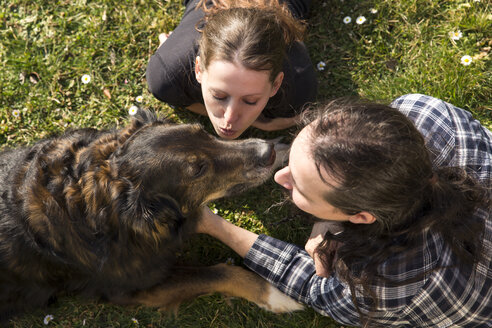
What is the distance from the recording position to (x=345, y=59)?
433 cm

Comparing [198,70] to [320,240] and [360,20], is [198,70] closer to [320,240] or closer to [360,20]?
[320,240]

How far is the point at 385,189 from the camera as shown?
2.07 metres

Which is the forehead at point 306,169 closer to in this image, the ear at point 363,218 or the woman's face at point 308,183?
the woman's face at point 308,183

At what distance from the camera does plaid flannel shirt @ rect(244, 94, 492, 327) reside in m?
2.38

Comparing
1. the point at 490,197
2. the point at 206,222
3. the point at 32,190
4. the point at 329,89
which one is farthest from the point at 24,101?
the point at 490,197

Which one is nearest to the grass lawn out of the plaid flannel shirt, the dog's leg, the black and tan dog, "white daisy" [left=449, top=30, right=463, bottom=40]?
"white daisy" [left=449, top=30, right=463, bottom=40]

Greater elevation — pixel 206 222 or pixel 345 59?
pixel 345 59

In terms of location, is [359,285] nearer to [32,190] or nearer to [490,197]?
[490,197]

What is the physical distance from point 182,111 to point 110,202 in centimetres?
190

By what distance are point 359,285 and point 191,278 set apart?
151cm

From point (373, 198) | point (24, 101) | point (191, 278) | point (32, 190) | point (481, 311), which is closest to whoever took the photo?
point (373, 198)

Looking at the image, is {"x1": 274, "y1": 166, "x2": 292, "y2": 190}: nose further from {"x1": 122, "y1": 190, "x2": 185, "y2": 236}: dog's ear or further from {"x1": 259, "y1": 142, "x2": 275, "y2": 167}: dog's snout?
{"x1": 122, "y1": 190, "x2": 185, "y2": 236}: dog's ear

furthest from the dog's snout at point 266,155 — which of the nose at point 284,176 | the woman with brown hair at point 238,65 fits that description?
the nose at point 284,176

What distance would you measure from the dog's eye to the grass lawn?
1.20 metres
